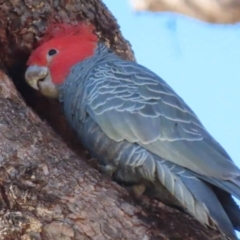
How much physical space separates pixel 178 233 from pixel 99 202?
0.30m

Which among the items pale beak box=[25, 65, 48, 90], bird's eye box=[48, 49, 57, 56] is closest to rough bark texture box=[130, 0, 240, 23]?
bird's eye box=[48, 49, 57, 56]

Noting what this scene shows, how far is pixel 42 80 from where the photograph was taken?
263 cm

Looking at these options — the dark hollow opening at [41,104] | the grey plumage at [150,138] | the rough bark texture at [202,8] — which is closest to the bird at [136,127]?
the grey plumage at [150,138]

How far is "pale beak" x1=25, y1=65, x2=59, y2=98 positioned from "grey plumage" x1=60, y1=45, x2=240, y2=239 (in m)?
0.05

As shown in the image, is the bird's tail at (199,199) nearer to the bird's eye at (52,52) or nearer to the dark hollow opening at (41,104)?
the dark hollow opening at (41,104)

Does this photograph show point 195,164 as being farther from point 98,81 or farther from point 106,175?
point 98,81

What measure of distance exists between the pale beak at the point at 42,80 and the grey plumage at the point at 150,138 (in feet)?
0.18

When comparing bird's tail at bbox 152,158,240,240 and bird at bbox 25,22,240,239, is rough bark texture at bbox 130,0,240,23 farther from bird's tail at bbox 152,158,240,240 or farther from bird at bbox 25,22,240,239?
bird's tail at bbox 152,158,240,240

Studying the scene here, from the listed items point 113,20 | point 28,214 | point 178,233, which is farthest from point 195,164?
point 113,20

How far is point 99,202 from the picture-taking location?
199 centimetres

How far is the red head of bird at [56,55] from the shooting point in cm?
262

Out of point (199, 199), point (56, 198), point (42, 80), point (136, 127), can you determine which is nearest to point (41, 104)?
point (42, 80)

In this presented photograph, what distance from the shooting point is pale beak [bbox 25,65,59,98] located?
8.54ft

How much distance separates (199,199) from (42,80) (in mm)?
1002
